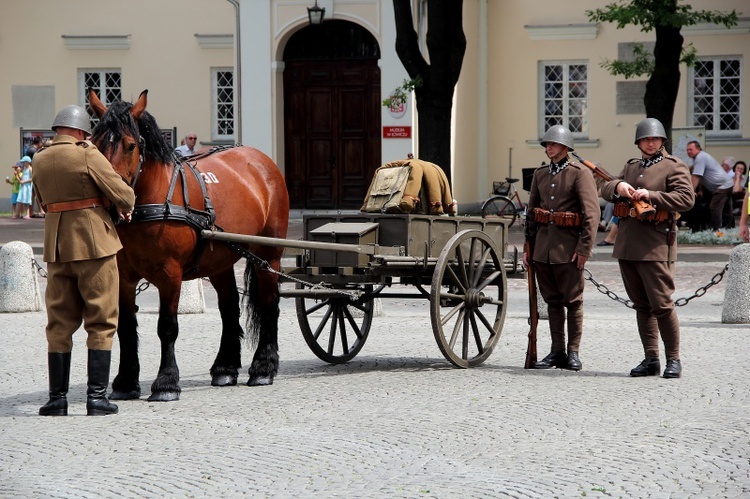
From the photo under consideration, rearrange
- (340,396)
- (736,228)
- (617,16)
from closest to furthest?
(340,396) → (617,16) → (736,228)

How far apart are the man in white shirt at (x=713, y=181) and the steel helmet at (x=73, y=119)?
17.1 metres

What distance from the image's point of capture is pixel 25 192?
3225 cm

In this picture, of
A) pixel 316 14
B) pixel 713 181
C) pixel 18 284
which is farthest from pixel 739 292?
pixel 316 14

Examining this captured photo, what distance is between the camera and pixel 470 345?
38.5ft

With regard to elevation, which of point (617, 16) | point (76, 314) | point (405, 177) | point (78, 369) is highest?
point (617, 16)

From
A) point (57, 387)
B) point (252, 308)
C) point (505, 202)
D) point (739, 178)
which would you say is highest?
point (739, 178)

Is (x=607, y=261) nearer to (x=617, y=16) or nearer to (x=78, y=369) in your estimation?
(x=617, y=16)

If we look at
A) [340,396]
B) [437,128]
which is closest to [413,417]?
[340,396]

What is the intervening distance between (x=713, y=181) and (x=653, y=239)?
14.8 meters

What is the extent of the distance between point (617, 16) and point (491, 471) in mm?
16820

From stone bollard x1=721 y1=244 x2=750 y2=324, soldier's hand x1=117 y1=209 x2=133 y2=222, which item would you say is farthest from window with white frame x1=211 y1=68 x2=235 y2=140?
soldier's hand x1=117 y1=209 x2=133 y2=222

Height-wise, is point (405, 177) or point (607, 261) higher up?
point (405, 177)

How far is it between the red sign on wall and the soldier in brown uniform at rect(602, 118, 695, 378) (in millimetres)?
19428

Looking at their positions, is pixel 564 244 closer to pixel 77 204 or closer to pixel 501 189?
pixel 77 204
